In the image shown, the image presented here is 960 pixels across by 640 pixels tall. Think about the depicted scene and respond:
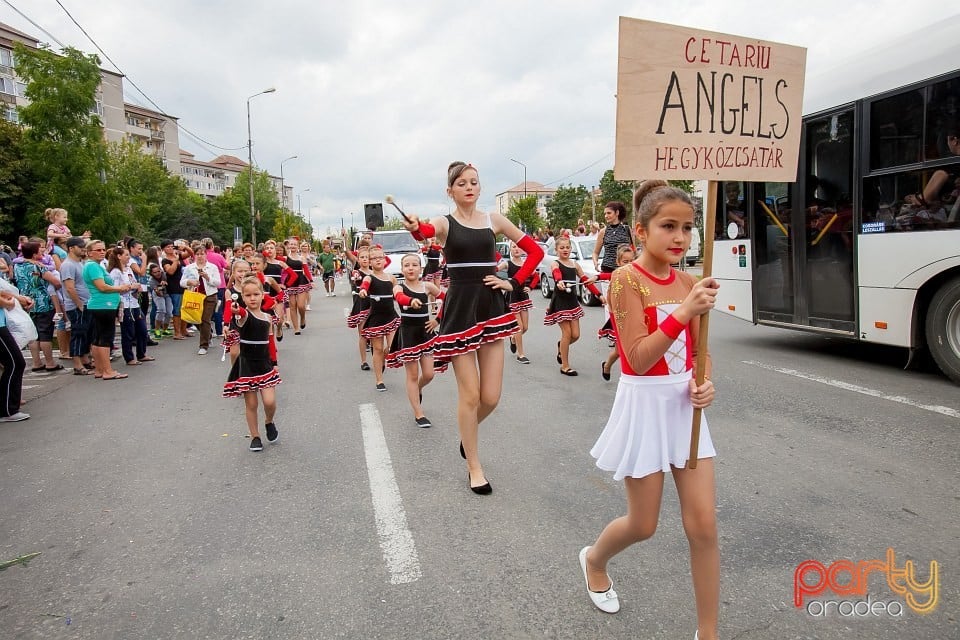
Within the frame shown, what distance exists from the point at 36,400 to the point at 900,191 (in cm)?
1039

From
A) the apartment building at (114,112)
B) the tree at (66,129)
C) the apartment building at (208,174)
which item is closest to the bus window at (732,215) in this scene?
the tree at (66,129)

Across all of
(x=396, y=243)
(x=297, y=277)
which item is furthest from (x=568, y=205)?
(x=297, y=277)

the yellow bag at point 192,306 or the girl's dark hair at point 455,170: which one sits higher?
the girl's dark hair at point 455,170

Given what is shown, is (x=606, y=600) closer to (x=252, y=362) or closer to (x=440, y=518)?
(x=440, y=518)

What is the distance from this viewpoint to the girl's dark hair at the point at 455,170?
4133 millimetres

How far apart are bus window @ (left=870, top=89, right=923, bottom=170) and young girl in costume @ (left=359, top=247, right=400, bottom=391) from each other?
5.85 m

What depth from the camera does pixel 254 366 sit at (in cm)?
543

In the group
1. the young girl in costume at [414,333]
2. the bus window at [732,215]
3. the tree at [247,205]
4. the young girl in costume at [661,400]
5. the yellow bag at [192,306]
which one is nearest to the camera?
the young girl in costume at [661,400]

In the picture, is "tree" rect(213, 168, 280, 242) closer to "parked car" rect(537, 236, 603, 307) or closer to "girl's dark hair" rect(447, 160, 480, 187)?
"parked car" rect(537, 236, 603, 307)

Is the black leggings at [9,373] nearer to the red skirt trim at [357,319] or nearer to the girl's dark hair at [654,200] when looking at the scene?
the red skirt trim at [357,319]

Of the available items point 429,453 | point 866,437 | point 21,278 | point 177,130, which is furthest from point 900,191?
point 177,130

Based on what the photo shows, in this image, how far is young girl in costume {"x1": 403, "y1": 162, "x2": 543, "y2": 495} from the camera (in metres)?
4.08

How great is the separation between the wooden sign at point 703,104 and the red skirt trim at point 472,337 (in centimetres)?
166

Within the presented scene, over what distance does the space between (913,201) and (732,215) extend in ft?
9.08
